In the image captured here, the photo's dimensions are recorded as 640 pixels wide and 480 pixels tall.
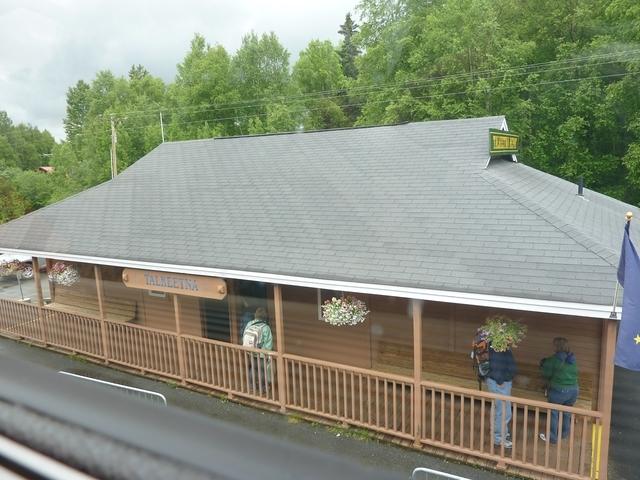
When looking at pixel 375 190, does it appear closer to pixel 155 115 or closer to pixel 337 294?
pixel 337 294

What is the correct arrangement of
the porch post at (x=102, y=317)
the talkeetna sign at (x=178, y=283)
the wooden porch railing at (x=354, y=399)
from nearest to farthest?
the wooden porch railing at (x=354, y=399)
the talkeetna sign at (x=178, y=283)
the porch post at (x=102, y=317)

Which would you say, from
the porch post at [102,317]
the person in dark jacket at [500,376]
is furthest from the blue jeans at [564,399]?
the porch post at [102,317]

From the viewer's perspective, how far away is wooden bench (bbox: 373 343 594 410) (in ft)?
21.5

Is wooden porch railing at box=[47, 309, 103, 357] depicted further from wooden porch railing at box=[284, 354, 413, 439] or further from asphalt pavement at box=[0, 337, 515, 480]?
wooden porch railing at box=[284, 354, 413, 439]

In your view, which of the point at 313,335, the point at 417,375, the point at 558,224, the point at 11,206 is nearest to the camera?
the point at 558,224

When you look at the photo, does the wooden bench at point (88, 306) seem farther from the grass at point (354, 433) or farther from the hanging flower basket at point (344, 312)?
the grass at point (354, 433)

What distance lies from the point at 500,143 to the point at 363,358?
4235 mm

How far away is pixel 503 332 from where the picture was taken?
561cm

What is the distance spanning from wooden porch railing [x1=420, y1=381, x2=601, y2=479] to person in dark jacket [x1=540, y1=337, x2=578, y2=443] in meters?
0.12

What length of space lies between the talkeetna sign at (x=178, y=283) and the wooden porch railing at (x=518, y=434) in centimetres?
330

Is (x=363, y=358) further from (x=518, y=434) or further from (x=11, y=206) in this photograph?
(x=11, y=206)

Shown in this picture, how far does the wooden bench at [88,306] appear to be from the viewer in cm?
980

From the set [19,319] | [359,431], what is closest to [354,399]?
[359,431]

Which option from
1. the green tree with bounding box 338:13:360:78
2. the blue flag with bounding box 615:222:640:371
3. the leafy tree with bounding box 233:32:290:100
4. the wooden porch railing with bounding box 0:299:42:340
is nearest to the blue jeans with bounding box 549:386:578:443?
the blue flag with bounding box 615:222:640:371
